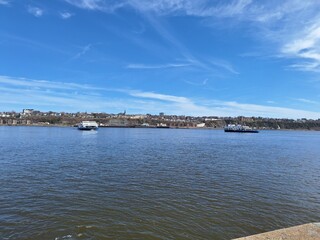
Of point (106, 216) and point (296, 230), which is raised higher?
point (296, 230)

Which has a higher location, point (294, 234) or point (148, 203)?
point (294, 234)

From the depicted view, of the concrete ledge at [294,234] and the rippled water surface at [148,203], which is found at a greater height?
the concrete ledge at [294,234]

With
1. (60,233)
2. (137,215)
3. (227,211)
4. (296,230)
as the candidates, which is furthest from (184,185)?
(296,230)

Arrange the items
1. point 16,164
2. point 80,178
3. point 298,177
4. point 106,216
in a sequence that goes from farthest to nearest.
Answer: point 16,164, point 298,177, point 80,178, point 106,216

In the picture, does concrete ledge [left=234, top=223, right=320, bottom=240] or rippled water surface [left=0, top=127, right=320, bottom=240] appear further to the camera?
rippled water surface [left=0, top=127, right=320, bottom=240]

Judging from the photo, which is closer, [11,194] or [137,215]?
[137,215]

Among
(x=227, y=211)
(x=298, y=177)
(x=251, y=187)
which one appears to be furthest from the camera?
(x=298, y=177)

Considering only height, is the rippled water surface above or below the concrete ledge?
below

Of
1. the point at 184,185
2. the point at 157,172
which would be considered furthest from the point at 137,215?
the point at 157,172

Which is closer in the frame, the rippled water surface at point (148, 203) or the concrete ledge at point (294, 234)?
the concrete ledge at point (294, 234)

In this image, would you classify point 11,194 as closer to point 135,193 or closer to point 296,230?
point 135,193

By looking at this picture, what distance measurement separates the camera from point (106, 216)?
13.1 m

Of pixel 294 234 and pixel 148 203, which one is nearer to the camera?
pixel 294 234

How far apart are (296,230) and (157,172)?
17.5 metres
